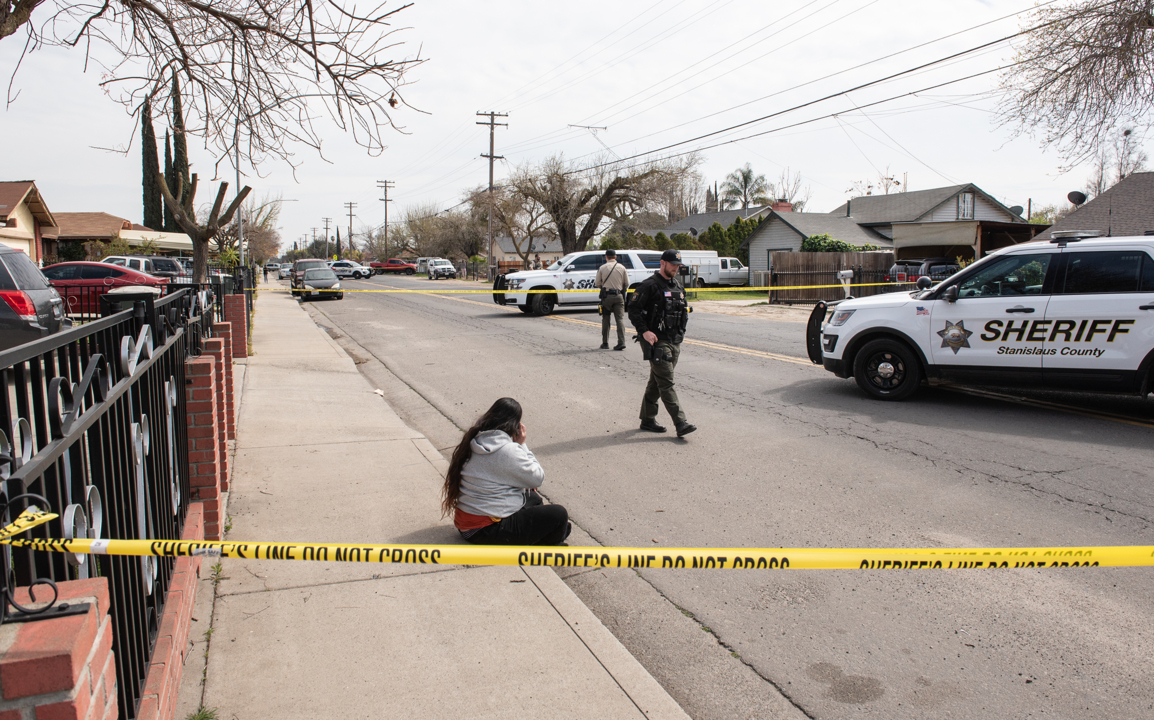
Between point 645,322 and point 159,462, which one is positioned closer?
point 159,462

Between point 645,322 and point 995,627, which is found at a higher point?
point 645,322

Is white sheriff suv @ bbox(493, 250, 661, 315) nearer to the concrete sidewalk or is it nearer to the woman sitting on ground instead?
the concrete sidewalk

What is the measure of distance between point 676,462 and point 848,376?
3717 millimetres

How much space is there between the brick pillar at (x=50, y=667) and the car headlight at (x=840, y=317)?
29.3 feet

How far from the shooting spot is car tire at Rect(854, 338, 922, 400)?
356 inches

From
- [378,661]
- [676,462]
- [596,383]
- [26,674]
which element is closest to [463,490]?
[378,661]

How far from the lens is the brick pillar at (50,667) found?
1545 millimetres

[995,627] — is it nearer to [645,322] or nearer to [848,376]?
[645,322]

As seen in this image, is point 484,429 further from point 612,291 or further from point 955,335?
point 612,291

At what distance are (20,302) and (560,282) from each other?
1369cm

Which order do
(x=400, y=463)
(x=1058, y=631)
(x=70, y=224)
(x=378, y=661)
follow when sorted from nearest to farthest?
(x=378, y=661)
(x=1058, y=631)
(x=400, y=463)
(x=70, y=224)

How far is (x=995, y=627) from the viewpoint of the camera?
3.89 metres

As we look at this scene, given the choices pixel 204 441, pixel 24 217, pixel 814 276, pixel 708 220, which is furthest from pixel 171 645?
pixel 708 220

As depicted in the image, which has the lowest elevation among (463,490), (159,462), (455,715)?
(455,715)
